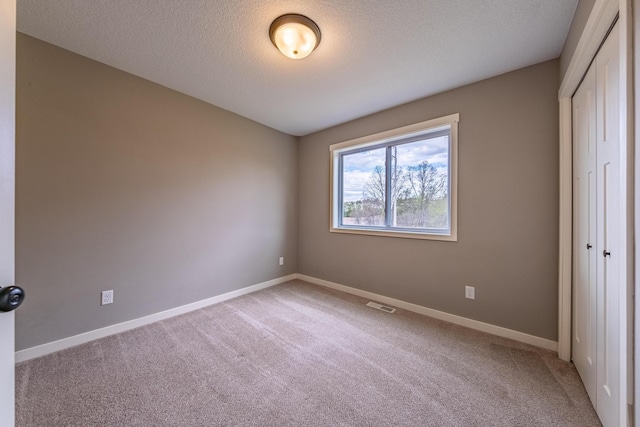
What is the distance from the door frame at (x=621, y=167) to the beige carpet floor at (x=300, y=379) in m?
0.55

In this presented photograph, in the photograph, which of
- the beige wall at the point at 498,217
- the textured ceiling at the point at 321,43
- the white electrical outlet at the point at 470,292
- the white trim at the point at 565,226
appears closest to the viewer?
the textured ceiling at the point at 321,43

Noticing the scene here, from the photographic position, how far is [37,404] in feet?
4.52

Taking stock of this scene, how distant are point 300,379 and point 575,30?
283 cm

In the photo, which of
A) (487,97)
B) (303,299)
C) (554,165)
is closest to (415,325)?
(303,299)

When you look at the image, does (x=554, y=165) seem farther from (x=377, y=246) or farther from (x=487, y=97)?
(x=377, y=246)

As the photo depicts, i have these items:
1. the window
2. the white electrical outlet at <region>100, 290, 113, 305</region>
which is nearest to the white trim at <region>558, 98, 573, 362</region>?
the window

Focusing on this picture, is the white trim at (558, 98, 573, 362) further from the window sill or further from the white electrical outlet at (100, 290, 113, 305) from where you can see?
the white electrical outlet at (100, 290, 113, 305)

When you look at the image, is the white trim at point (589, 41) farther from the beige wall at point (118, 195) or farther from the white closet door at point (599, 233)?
the beige wall at point (118, 195)

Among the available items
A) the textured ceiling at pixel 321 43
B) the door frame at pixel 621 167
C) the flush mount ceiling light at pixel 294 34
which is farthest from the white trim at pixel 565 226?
the flush mount ceiling light at pixel 294 34

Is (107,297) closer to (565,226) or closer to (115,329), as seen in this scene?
(115,329)

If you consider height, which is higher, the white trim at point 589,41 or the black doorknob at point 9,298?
the white trim at point 589,41

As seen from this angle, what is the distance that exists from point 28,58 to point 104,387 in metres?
2.36

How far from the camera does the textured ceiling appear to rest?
1516 mm

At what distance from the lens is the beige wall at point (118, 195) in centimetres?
180
